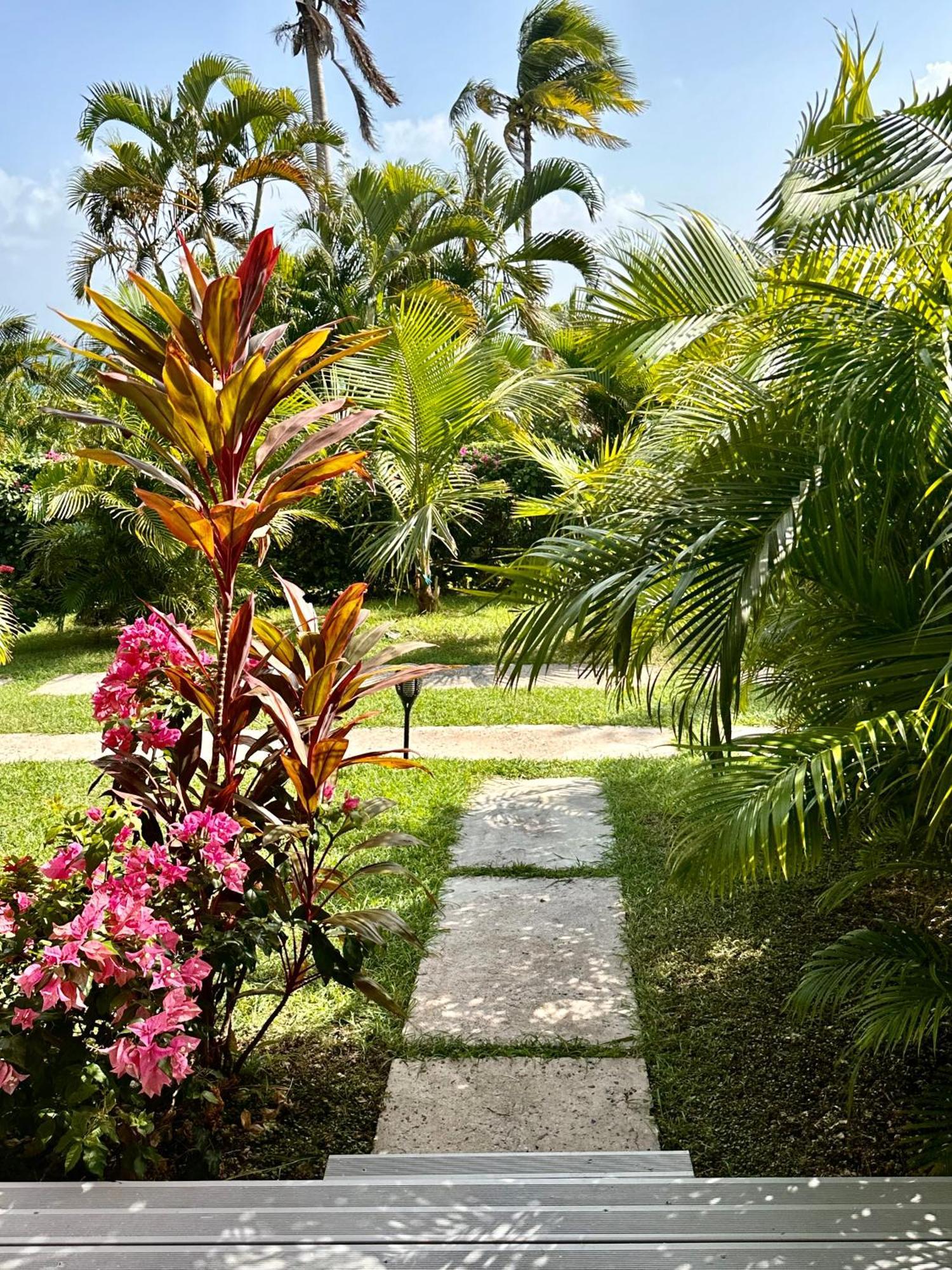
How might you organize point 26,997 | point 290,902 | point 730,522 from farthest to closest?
point 290,902
point 730,522
point 26,997

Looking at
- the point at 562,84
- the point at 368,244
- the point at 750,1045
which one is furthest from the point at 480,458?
the point at 562,84

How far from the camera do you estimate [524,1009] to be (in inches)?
121

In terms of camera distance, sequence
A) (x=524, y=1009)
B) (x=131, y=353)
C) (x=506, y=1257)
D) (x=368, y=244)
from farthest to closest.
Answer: (x=368, y=244), (x=524, y=1009), (x=131, y=353), (x=506, y=1257)

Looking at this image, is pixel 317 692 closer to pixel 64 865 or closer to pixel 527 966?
pixel 64 865

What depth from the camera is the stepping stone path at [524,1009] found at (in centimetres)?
248

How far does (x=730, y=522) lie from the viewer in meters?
2.22

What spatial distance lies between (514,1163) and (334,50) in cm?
2299

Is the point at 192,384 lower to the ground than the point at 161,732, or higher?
higher

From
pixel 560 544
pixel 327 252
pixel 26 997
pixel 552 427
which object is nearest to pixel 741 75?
pixel 552 427

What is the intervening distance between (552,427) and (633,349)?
9.23m

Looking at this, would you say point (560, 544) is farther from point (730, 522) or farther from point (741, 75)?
point (741, 75)

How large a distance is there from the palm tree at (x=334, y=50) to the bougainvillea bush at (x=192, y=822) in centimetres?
2079

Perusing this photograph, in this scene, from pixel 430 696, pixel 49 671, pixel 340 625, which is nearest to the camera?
pixel 340 625

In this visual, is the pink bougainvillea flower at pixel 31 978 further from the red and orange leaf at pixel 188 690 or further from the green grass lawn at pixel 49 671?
the green grass lawn at pixel 49 671
